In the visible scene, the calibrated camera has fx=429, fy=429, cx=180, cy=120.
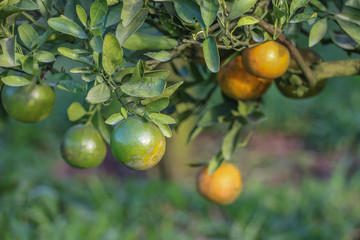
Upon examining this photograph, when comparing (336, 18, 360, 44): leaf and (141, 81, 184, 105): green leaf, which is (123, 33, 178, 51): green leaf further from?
→ (336, 18, 360, 44): leaf

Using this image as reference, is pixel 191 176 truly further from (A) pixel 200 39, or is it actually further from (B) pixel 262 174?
(A) pixel 200 39

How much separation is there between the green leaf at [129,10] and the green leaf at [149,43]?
97 millimetres

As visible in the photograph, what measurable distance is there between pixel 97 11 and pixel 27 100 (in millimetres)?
227

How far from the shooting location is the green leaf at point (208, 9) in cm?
48

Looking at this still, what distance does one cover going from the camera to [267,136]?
13.1ft

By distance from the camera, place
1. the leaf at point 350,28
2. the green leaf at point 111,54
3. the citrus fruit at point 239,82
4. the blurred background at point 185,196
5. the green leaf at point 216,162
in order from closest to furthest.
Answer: the green leaf at point 111,54 < the leaf at point 350,28 < the citrus fruit at point 239,82 < the green leaf at point 216,162 < the blurred background at point 185,196

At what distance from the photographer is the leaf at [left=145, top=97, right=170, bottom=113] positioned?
0.49 m

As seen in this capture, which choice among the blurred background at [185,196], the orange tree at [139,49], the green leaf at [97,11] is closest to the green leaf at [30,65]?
the orange tree at [139,49]

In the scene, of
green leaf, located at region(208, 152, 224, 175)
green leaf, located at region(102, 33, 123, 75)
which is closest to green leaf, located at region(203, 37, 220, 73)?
green leaf, located at region(102, 33, 123, 75)

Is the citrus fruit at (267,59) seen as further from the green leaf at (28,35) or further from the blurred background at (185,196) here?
the blurred background at (185,196)

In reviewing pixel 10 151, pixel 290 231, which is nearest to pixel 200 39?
pixel 290 231

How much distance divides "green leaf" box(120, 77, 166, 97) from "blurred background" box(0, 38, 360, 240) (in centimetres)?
84

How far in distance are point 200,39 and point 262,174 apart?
280cm

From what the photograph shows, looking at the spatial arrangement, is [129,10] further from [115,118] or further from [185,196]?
[185,196]
